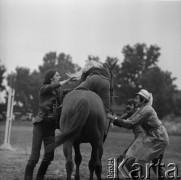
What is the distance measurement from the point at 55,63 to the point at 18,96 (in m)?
16.4

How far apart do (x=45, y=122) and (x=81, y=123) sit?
0.83 meters

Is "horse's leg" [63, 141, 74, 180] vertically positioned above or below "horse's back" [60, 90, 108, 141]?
below

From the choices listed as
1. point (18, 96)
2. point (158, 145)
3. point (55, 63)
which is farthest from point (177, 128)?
point (55, 63)

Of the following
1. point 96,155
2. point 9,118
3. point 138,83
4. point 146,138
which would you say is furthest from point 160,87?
point 96,155

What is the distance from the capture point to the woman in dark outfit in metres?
5.64

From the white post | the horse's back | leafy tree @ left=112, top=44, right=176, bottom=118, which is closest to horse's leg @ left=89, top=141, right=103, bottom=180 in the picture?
the horse's back

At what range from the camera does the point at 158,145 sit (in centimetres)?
587

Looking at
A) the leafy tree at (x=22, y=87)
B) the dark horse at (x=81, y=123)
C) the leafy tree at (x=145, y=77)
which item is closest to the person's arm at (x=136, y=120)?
the dark horse at (x=81, y=123)

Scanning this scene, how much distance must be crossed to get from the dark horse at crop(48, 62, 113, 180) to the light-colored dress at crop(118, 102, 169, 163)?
616mm

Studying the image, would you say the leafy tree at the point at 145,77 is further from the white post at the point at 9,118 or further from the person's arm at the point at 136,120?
the person's arm at the point at 136,120

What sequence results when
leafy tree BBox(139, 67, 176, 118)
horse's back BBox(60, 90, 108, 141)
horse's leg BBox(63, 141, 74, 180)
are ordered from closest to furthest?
horse's leg BBox(63, 141, 74, 180) → horse's back BBox(60, 90, 108, 141) → leafy tree BBox(139, 67, 176, 118)

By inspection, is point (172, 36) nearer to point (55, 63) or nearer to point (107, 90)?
point (107, 90)

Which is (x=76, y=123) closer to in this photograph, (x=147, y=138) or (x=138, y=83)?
(x=147, y=138)

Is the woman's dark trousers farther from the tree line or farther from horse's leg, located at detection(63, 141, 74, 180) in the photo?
the tree line
